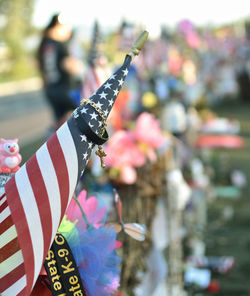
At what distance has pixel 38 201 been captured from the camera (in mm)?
1195

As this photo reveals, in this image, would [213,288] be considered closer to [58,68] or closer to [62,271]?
[62,271]

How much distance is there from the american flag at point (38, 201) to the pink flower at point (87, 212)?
0.23 m

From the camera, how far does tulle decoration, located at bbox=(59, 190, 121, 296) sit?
1381 millimetres

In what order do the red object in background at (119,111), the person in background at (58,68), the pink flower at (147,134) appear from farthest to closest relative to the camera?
the person in background at (58,68), the red object in background at (119,111), the pink flower at (147,134)

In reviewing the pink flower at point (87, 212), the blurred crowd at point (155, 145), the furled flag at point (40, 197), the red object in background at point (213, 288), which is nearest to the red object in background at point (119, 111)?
the blurred crowd at point (155, 145)

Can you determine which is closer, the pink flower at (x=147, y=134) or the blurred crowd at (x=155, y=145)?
the blurred crowd at (x=155, y=145)

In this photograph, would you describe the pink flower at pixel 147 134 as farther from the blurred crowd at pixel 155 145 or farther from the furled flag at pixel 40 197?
the furled flag at pixel 40 197

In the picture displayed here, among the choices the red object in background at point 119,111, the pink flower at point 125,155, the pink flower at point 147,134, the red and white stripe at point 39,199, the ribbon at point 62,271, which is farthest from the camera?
the red object in background at point 119,111

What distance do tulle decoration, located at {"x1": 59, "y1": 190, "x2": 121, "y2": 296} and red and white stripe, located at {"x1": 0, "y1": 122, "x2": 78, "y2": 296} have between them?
7.3 inches

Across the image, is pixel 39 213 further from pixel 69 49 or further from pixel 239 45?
pixel 239 45

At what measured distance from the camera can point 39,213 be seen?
1194 mm

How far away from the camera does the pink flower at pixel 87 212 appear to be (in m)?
1.45

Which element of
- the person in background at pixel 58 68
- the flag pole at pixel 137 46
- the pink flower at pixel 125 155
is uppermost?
the person in background at pixel 58 68

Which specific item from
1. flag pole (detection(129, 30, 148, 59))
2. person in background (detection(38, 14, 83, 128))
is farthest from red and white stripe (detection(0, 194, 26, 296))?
person in background (detection(38, 14, 83, 128))
